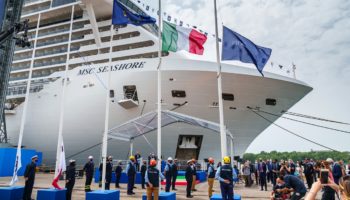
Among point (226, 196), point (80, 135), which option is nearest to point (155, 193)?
point (226, 196)

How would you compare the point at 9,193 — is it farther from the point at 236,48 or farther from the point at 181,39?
the point at 236,48

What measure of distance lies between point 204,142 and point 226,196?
1102cm

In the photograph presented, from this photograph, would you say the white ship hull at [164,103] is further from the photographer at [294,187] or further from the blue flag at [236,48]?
the photographer at [294,187]

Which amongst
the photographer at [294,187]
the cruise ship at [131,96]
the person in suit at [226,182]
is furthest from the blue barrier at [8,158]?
the photographer at [294,187]

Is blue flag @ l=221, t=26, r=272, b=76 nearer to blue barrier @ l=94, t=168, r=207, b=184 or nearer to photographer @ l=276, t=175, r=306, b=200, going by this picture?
photographer @ l=276, t=175, r=306, b=200

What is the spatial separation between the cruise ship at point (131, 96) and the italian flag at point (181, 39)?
12.8ft

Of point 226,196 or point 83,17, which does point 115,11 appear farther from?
point 83,17

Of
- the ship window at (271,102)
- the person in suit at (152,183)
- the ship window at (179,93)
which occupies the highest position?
the ship window at (179,93)

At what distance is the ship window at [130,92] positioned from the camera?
16312 millimetres

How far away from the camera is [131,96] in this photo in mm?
16359

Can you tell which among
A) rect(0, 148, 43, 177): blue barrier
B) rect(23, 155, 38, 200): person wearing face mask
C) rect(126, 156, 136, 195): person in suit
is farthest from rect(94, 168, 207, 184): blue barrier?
rect(23, 155, 38, 200): person wearing face mask

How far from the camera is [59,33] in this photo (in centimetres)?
2323

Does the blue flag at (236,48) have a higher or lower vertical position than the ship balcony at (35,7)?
lower

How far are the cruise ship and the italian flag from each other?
390cm
